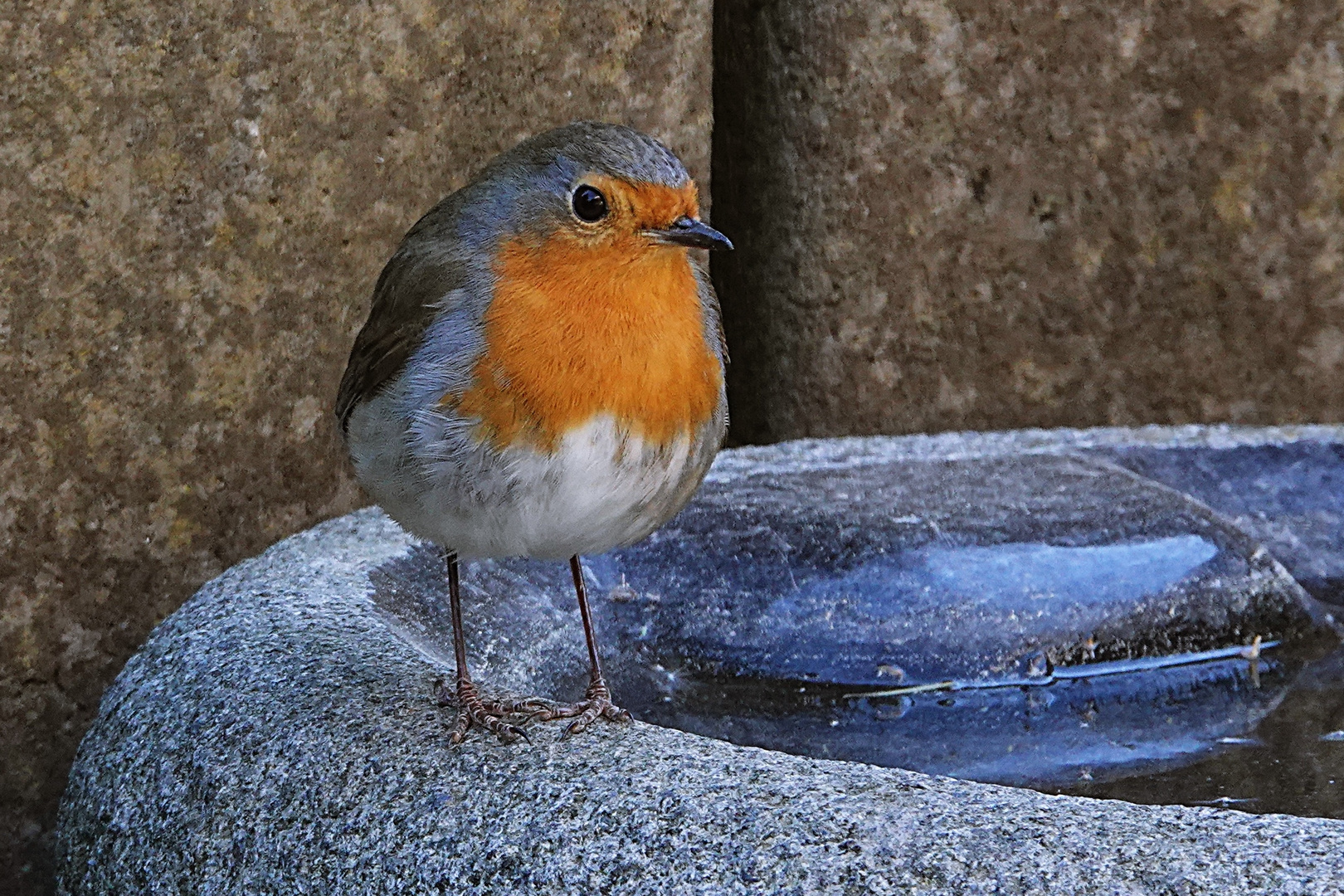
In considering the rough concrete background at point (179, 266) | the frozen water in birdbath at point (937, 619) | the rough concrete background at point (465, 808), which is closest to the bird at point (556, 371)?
the rough concrete background at point (465, 808)

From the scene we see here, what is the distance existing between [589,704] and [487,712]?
7.0 inches

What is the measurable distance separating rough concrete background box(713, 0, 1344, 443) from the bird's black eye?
1.83m

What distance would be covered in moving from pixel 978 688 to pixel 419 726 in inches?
46.1

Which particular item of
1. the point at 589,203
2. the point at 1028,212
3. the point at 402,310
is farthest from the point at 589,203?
the point at 1028,212

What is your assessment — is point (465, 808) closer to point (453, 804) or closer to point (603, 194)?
point (453, 804)

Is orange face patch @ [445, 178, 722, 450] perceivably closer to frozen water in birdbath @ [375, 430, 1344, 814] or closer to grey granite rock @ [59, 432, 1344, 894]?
grey granite rock @ [59, 432, 1344, 894]

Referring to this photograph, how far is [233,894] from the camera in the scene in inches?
85.8

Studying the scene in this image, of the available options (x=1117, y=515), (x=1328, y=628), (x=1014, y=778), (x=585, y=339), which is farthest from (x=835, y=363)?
(x=585, y=339)

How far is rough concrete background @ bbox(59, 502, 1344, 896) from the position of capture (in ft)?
5.86

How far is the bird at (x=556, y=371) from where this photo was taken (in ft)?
7.71

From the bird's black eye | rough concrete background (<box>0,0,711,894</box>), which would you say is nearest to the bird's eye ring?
the bird's black eye

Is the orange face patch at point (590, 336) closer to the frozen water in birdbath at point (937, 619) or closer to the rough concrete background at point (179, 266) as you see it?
the frozen water in birdbath at point (937, 619)

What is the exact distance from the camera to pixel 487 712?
2.37 metres

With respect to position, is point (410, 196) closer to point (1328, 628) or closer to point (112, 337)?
point (112, 337)
